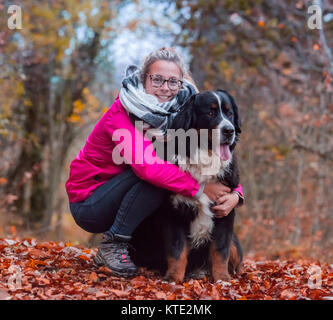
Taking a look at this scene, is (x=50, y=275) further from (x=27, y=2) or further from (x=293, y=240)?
(x=27, y=2)

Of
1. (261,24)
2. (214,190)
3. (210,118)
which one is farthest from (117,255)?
(261,24)

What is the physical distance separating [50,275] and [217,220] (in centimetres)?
125

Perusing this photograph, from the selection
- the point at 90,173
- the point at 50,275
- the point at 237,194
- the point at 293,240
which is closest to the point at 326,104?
the point at 293,240

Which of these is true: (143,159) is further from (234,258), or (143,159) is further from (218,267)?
(234,258)

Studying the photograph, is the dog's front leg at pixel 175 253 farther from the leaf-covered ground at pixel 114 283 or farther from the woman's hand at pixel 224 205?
the woman's hand at pixel 224 205

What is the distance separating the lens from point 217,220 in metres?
3.31

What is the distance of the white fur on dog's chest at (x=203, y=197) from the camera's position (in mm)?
3242

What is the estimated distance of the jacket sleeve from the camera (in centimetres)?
305

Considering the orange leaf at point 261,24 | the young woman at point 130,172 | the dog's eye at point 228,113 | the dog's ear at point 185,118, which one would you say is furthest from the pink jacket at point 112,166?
the orange leaf at point 261,24

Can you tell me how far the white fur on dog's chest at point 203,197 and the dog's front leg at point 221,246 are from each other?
6cm

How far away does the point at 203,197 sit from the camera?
3260mm

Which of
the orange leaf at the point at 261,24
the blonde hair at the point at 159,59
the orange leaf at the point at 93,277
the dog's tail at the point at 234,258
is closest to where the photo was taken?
the orange leaf at the point at 93,277

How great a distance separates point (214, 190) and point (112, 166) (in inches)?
31.0
